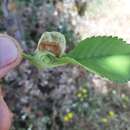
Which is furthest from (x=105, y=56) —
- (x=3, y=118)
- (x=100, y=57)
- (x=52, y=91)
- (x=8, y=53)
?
(x=52, y=91)

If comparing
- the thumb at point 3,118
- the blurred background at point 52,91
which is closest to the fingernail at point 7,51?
the thumb at point 3,118

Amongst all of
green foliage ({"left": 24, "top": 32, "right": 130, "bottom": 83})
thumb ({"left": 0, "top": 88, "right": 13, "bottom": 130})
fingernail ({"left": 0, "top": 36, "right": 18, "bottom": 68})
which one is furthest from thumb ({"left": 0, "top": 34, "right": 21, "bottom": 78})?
green foliage ({"left": 24, "top": 32, "right": 130, "bottom": 83})

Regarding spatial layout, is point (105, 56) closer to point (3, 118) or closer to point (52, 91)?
point (3, 118)

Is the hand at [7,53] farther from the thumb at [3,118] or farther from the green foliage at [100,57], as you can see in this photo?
the green foliage at [100,57]

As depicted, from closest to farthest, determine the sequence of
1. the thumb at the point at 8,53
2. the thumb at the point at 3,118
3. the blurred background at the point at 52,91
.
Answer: the thumb at the point at 8,53 < the thumb at the point at 3,118 < the blurred background at the point at 52,91

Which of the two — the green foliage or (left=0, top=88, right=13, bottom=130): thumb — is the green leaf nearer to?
the green foliage

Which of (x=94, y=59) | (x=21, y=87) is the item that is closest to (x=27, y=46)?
(x=21, y=87)

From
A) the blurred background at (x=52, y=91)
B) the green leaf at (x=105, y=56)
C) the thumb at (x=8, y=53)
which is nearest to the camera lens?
the green leaf at (x=105, y=56)

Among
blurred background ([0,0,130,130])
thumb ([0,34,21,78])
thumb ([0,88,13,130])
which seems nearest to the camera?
thumb ([0,34,21,78])
